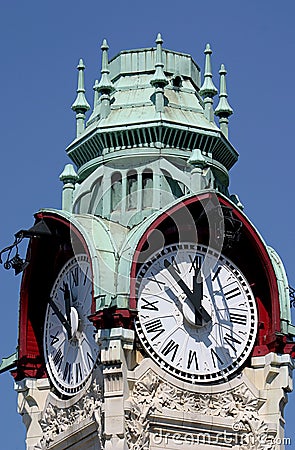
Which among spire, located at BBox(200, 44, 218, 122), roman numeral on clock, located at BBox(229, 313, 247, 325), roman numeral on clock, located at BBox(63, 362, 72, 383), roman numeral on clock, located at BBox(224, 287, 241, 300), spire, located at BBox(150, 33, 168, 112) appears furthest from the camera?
spire, located at BBox(200, 44, 218, 122)

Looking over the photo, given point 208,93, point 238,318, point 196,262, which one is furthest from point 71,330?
point 208,93

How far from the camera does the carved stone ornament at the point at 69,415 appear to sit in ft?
106

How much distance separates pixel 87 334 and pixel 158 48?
564cm

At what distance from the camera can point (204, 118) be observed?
1383 inches

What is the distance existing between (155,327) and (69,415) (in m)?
2.29

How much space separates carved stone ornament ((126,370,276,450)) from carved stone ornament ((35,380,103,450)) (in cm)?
69

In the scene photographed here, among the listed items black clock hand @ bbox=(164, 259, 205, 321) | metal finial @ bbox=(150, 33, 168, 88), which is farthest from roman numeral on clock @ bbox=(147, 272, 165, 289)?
metal finial @ bbox=(150, 33, 168, 88)

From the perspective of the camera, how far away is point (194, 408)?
1271 inches

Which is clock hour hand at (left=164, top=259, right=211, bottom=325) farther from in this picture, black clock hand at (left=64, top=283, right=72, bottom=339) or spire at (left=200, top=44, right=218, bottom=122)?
spire at (left=200, top=44, right=218, bottom=122)

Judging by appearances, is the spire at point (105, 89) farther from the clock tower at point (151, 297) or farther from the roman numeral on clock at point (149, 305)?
the roman numeral on clock at point (149, 305)

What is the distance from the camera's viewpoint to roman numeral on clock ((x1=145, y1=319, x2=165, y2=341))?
32281mm

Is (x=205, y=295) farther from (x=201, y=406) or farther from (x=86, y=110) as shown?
(x=86, y=110)

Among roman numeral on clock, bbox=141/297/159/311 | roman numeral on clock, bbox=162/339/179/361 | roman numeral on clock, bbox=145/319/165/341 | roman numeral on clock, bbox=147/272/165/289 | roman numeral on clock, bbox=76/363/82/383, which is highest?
roman numeral on clock, bbox=147/272/165/289

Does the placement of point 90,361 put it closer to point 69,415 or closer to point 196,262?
point 69,415
